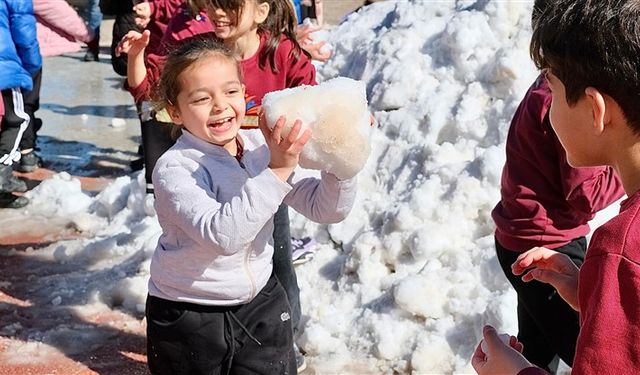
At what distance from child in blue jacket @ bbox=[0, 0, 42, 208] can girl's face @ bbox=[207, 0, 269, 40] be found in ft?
10.1

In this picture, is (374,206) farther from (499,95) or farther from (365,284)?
(499,95)

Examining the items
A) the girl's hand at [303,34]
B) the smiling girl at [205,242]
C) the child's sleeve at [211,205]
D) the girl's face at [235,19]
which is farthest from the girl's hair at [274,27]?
the child's sleeve at [211,205]

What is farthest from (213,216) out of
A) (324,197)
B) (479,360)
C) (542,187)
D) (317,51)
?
(317,51)

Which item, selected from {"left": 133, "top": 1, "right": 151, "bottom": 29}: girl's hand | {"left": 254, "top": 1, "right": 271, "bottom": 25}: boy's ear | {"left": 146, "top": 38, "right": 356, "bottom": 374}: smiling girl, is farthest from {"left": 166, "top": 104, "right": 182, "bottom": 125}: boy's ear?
{"left": 133, "top": 1, "right": 151, "bottom": 29}: girl's hand

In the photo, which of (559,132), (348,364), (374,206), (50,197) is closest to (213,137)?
(559,132)

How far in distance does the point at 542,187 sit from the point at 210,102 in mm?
1149

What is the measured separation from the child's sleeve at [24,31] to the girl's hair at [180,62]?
3.82 m

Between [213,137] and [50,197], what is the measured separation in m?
4.03

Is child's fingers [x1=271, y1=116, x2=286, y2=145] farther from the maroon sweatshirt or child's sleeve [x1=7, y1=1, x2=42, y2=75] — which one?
child's sleeve [x1=7, y1=1, x2=42, y2=75]

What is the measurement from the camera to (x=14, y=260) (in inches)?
213

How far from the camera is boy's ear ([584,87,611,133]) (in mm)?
1671

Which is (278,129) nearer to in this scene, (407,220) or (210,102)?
(210,102)

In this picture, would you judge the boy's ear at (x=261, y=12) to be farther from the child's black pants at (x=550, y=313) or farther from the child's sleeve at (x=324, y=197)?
the child's black pants at (x=550, y=313)

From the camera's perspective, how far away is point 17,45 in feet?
21.0
